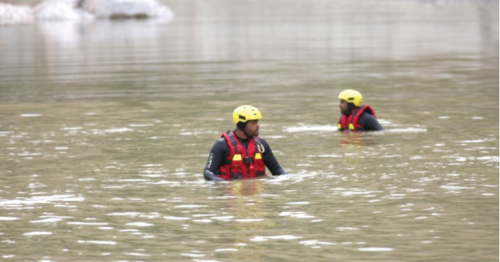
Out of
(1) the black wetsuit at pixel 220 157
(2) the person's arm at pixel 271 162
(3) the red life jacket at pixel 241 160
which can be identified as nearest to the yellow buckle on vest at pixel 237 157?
(3) the red life jacket at pixel 241 160

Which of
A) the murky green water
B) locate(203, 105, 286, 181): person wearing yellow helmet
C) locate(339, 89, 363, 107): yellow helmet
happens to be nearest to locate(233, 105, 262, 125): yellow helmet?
locate(203, 105, 286, 181): person wearing yellow helmet

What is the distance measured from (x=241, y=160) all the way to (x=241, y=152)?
15cm

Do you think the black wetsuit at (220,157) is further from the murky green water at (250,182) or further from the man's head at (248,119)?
the man's head at (248,119)

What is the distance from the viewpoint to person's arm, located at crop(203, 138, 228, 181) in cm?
1590

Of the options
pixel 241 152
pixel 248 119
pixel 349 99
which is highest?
pixel 248 119

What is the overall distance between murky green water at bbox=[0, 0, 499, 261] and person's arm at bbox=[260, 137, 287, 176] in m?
0.23

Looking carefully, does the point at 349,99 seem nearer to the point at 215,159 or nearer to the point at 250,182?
the point at 250,182

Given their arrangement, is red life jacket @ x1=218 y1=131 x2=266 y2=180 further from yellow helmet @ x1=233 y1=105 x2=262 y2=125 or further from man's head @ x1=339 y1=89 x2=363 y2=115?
man's head @ x1=339 y1=89 x2=363 y2=115

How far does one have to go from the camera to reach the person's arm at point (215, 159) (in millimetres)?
15898

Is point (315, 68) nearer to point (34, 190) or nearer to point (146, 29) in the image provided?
point (34, 190)

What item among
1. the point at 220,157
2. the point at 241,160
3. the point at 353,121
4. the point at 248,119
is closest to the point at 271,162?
the point at 241,160

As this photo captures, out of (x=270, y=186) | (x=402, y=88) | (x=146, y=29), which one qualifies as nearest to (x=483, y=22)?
(x=146, y=29)

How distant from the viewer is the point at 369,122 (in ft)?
74.0

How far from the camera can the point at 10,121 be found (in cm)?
2553
